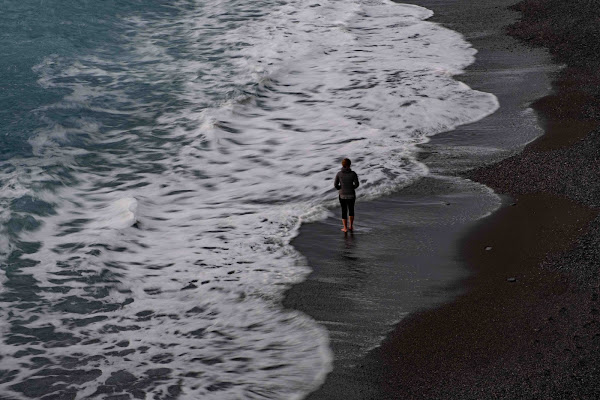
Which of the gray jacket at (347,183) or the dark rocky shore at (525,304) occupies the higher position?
the gray jacket at (347,183)

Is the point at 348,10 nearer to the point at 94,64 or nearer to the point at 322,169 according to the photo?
the point at 94,64

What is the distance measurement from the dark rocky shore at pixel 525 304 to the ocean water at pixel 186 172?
5.34 ft

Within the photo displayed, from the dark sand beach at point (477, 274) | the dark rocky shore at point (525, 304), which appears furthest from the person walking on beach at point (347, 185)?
the dark rocky shore at point (525, 304)

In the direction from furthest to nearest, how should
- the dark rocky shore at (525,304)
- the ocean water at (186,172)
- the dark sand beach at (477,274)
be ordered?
the ocean water at (186,172) → the dark sand beach at (477,274) → the dark rocky shore at (525,304)

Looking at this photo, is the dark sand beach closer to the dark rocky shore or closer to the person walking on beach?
the dark rocky shore

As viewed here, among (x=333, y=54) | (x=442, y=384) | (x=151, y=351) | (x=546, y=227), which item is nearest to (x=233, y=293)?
(x=151, y=351)

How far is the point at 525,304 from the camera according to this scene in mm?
11633

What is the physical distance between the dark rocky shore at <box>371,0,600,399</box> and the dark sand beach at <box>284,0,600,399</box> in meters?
0.03

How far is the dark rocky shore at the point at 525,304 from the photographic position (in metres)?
9.90

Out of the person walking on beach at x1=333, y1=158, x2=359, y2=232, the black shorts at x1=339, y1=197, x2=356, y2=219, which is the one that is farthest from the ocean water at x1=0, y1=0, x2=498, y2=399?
the person walking on beach at x1=333, y1=158, x2=359, y2=232

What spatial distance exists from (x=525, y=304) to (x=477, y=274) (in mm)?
1286

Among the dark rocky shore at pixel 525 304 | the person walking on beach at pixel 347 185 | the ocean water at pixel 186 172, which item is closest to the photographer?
the dark rocky shore at pixel 525 304

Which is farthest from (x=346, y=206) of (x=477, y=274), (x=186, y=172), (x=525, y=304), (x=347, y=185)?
(x=186, y=172)

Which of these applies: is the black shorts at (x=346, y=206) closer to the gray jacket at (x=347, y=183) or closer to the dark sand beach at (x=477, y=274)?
the gray jacket at (x=347, y=183)
